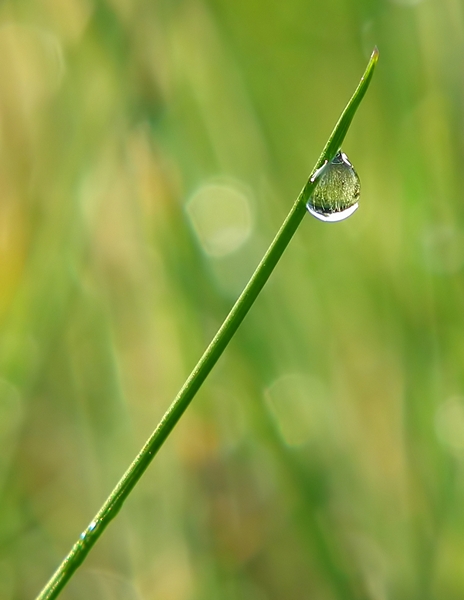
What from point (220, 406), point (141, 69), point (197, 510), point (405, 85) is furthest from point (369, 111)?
point (197, 510)

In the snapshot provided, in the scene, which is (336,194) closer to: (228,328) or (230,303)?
(228,328)

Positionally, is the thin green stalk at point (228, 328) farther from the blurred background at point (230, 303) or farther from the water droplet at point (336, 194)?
the blurred background at point (230, 303)

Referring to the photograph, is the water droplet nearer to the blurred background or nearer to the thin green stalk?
the thin green stalk

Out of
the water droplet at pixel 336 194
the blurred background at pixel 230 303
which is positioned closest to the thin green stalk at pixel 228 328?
the water droplet at pixel 336 194

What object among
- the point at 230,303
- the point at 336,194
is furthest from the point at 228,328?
the point at 230,303

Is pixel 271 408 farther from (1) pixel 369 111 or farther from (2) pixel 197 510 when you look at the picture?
(1) pixel 369 111

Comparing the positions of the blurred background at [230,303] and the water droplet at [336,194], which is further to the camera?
the blurred background at [230,303]

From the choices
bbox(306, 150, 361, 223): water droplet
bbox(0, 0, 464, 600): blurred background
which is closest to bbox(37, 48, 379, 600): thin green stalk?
bbox(306, 150, 361, 223): water droplet
